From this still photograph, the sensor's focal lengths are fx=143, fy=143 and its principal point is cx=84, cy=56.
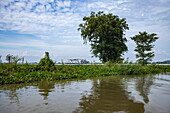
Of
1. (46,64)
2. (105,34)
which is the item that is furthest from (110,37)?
(46,64)

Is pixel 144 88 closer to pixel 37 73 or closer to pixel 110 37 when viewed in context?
pixel 37 73

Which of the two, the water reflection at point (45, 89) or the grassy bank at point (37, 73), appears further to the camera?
the grassy bank at point (37, 73)

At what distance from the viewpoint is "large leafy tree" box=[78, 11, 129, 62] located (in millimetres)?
27703

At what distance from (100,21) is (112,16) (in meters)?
2.93

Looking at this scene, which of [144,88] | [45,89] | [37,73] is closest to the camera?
[45,89]

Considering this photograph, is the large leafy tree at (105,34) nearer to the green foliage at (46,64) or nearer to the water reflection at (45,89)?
the green foliage at (46,64)

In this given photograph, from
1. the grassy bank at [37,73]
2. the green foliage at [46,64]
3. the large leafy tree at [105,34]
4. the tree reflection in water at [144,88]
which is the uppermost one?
the large leafy tree at [105,34]

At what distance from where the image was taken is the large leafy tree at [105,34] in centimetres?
2770

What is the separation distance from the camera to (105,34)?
94.0 feet

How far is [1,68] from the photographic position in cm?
1080

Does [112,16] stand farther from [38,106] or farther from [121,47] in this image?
[38,106]

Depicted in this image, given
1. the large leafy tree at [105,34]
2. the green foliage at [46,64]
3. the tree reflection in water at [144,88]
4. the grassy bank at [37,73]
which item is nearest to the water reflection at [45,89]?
the grassy bank at [37,73]

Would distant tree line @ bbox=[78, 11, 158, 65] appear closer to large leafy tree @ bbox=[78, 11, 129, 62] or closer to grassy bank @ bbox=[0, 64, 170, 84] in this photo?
large leafy tree @ bbox=[78, 11, 129, 62]

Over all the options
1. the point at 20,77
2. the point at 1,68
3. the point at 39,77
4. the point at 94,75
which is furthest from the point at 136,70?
the point at 1,68
